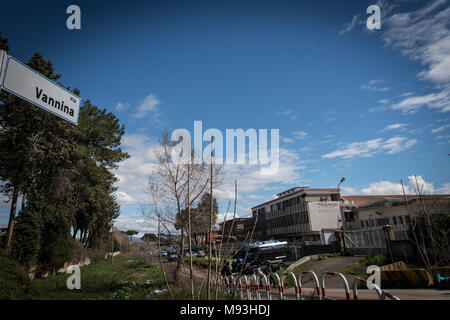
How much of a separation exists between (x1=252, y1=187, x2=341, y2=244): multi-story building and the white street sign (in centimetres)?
3711

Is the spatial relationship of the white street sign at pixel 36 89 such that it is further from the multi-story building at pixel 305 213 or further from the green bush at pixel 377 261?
the multi-story building at pixel 305 213

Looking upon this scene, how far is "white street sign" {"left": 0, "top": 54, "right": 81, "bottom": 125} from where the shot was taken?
3.00 m

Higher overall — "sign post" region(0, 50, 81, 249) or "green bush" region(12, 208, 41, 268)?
"sign post" region(0, 50, 81, 249)

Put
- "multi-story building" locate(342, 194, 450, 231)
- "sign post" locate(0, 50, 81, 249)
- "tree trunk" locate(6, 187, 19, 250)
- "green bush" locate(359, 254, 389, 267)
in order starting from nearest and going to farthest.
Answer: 1. "sign post" locate(0, 50, 81, 249)
2. "tree trunk" locate(6, 187, 19, 250)
3. "green bush" locate(359, 254, 389, 267)
4. "multi-story building" locate(342, 194, 450, 231)

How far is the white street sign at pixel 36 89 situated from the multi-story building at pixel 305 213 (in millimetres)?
37110

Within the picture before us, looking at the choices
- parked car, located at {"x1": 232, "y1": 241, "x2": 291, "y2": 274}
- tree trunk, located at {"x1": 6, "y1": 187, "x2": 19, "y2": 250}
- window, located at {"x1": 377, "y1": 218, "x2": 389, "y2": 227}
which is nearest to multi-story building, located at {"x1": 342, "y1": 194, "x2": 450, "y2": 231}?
window, located at {"x1": 377, "y1": 218, "x2": 389, "y2": 227}

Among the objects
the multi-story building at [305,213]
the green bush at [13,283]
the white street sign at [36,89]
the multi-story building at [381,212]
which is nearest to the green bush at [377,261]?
the multi-story building at [381,212]

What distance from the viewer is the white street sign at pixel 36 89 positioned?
300cm

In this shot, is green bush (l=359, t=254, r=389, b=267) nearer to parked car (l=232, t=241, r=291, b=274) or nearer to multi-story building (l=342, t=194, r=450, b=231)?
parked car (l=232, t=241, r=291, b=274)

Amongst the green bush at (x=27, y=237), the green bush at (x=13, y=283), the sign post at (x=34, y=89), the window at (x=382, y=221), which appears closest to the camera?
the sign post at (x=34, y=89)
